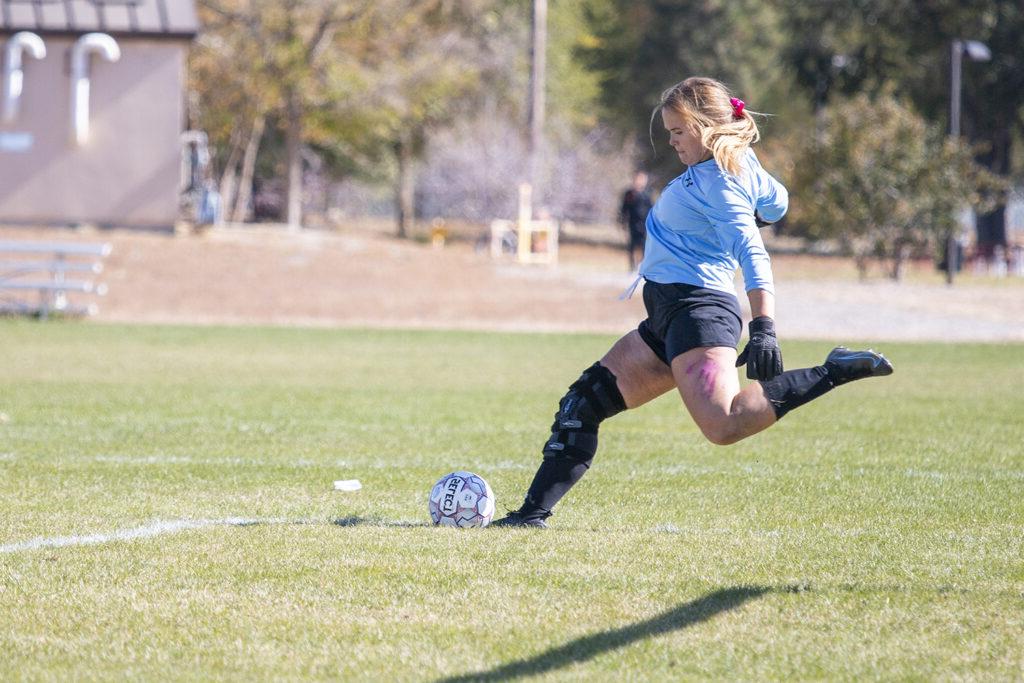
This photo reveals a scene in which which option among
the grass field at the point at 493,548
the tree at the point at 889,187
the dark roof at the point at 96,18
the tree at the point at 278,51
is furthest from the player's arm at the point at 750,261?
the tree at the point at 278,51

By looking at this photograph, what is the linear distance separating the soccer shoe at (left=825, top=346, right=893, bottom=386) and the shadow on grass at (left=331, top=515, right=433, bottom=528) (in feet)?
6.71

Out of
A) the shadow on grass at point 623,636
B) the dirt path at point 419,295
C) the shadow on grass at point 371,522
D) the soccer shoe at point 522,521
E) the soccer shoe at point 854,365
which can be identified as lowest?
the dirt path at point 419,295

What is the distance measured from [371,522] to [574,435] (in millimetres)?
1060

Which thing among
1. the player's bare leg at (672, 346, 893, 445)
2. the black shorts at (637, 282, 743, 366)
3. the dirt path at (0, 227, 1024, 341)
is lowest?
the dirt path at (0, 227, 1024, 341)

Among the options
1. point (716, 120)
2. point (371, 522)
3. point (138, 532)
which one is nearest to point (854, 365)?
point (716, 120)

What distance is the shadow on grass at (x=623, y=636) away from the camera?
4.18 metres

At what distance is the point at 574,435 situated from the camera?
623 centimetres

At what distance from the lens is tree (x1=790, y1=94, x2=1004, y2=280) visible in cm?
3284

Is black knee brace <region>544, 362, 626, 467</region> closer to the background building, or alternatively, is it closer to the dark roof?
the background building

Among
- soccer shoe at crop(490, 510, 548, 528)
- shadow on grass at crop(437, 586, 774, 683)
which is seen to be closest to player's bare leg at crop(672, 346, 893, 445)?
shadow on grass at crop(437, 586, 774, 683)

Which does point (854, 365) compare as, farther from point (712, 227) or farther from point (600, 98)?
point (600, 98)

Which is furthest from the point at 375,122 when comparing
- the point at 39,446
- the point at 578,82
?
the point at 39,446

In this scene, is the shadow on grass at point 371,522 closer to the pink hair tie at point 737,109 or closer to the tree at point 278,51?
the pink hair tie at point 737,109

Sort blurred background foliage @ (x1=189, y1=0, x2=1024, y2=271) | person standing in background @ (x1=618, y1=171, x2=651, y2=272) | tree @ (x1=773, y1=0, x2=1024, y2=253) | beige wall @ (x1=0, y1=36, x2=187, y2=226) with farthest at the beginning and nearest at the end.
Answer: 1. tree @ (x1=773, y1=0, x2=1024, y2=253)
2. blurred background foliage @ (x1=189, y1=0, x2=1024, y2=271)
3. beige wall @ (x1=0, y1=36, x2=187, y2=226)
4. person standing in background @ (x1=618, y1=171, x2=651, y2=272)
